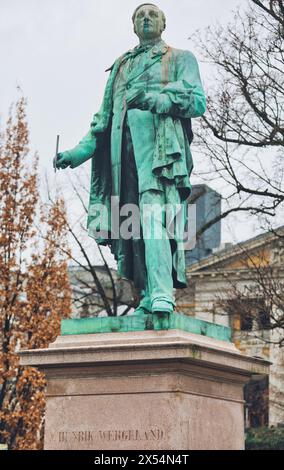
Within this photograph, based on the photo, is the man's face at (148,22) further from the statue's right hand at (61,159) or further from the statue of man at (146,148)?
the statue's right hand at (61,159)

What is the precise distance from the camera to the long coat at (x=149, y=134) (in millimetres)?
9492

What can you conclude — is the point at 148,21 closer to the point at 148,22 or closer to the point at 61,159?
the point at 148,22

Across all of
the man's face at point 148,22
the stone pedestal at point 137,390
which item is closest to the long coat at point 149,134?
the man's face at point 148,22

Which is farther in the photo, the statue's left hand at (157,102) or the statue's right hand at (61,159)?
the statue's right hand at (61,159)

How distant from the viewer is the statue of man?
9398 millimetres

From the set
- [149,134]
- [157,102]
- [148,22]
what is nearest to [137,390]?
[149,134]

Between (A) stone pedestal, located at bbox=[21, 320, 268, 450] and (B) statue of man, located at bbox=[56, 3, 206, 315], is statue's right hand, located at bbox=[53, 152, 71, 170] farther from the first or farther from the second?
(A) stone pedestal, located at bbox=[21, 320, 268, 450]

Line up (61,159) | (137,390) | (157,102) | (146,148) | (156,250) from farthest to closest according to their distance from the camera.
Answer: (61,159) → (146,148) → (157,102) → (156,250) → (137,390)

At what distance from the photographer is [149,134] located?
9664 mm

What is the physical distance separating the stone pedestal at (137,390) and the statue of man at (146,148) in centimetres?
56

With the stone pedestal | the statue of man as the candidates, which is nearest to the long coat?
the statue of man
